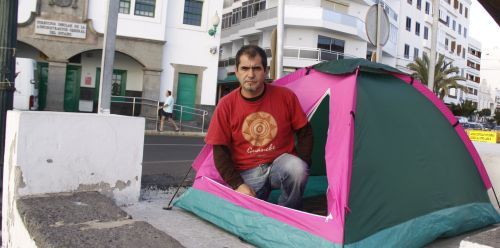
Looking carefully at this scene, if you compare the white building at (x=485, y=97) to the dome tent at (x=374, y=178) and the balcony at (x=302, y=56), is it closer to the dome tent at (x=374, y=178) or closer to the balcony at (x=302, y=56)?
the balcony at (x=302, y=56)

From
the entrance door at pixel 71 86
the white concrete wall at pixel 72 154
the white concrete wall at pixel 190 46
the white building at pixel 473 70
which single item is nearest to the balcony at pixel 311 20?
the white concrete wall at pixel 190 46

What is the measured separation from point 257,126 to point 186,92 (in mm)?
16664

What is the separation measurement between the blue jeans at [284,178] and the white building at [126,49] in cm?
1559

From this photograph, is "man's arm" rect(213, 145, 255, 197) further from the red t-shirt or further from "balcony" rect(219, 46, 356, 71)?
"balcony" rect(219, 46, 356, 71)

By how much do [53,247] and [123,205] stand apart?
5.37 ft

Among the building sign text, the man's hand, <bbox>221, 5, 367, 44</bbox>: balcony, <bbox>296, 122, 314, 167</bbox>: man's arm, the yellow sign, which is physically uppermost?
<bbox>221, 5, 367, 44</bbox>: balcony

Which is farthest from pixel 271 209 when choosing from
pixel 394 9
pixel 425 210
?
pixel 394 9

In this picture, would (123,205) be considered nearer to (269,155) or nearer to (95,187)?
(95,187)

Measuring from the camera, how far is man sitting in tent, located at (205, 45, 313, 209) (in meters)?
3.57

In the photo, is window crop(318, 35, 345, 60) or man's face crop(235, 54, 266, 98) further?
window crop(318, 35, 345, 60)

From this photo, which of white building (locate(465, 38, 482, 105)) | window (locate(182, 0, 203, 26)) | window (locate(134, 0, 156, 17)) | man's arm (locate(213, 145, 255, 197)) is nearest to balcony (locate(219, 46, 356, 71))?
window (locate(182, 0, 203, 26))

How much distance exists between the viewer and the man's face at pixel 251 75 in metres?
3.56

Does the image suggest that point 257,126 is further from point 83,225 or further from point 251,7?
point 251,7

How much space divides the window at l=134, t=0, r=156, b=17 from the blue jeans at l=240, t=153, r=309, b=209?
1635 cm
